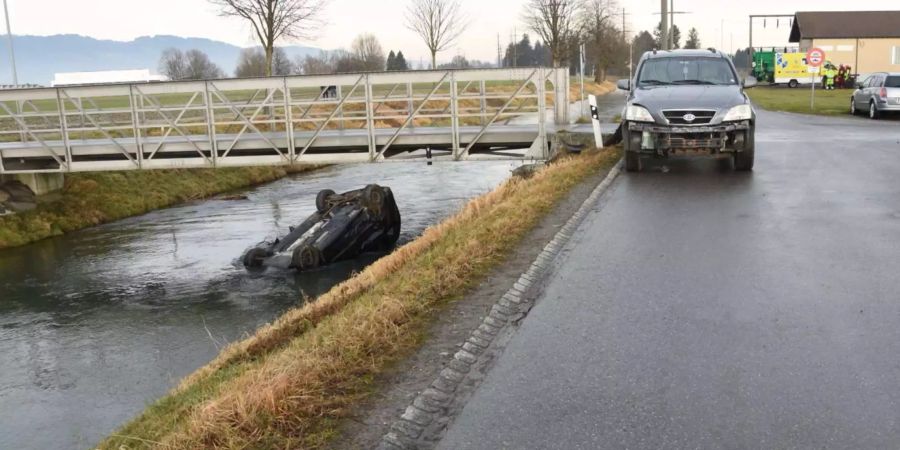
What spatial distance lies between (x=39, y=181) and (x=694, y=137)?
58.3 feet

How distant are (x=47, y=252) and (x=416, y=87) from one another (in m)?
44.9

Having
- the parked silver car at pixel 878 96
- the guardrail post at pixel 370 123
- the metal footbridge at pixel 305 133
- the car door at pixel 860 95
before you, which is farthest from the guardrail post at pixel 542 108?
the car door at pixel 860 95

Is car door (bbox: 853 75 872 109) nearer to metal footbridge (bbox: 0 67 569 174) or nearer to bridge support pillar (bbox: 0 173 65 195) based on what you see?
metal footbridge (bbox: 0 67 569 174)

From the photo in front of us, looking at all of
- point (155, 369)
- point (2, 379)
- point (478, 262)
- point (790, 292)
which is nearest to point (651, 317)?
point (790, 292)

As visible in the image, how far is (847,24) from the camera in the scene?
69250 mm

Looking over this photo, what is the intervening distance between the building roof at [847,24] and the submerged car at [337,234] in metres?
62.8

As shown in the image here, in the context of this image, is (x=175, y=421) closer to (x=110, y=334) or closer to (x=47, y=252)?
(x=110, y=334)

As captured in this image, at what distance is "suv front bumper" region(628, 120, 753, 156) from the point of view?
12.1 m

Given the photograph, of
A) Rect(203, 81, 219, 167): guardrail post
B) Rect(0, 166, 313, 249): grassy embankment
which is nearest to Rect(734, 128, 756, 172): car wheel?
Rect(203, 81, 219, 167): guardrail post

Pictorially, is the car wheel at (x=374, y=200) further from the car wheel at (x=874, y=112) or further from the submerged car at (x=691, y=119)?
the car wheel at (x=874, y=112)

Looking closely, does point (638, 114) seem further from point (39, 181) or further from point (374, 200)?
point (39, 181)

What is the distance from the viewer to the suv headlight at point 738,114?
39.9 feet

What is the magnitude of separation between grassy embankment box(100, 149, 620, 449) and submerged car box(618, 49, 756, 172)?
3.67m

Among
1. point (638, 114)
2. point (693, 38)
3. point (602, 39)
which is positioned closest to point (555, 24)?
point (602, 39)
